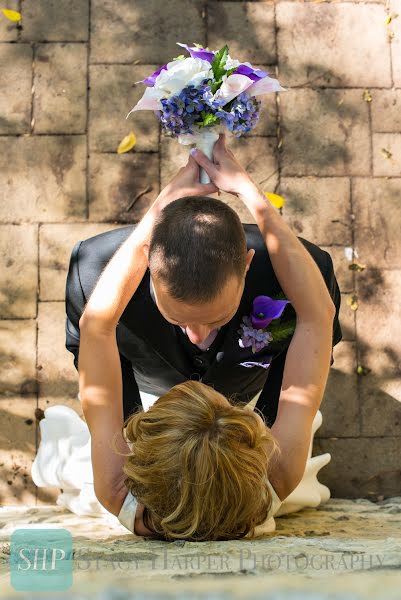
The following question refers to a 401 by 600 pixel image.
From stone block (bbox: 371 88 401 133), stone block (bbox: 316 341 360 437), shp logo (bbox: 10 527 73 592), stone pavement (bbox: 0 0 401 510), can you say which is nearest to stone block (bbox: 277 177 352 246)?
stone pavement (bbox: 0 0 401 510)

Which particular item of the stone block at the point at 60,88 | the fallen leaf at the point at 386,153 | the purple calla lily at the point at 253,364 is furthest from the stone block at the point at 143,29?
the purple calla lily at the point at 253,364

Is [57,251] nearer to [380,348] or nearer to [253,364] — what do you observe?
[253,364]

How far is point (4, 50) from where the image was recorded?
4379mm

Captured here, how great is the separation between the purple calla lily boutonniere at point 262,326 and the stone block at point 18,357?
5.44ft

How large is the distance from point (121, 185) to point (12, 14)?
3.82 feet

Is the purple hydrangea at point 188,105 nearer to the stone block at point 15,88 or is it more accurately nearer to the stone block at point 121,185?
the stone block at point 121,185

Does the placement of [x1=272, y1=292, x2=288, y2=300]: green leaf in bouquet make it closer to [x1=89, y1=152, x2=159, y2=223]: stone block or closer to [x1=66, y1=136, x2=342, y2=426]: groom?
[x1=66, y1=136, x2=342, y2=426]: groom

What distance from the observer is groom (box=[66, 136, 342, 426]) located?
→ 2455 millimetres

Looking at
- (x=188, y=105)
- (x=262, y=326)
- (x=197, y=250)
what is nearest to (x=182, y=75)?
(x=188, y=105)

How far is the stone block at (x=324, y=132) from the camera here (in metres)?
4.37

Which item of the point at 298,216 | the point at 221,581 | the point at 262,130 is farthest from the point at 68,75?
the point at 221,581

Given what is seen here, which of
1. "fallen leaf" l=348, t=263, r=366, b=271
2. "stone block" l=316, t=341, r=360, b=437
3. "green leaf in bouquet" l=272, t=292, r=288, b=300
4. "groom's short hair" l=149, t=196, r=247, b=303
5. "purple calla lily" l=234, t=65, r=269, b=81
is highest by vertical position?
"purple calla lily" l=234, t=65, r=269, b=81

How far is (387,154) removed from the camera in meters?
4.39

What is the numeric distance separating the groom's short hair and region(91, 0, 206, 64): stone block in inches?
84.9
